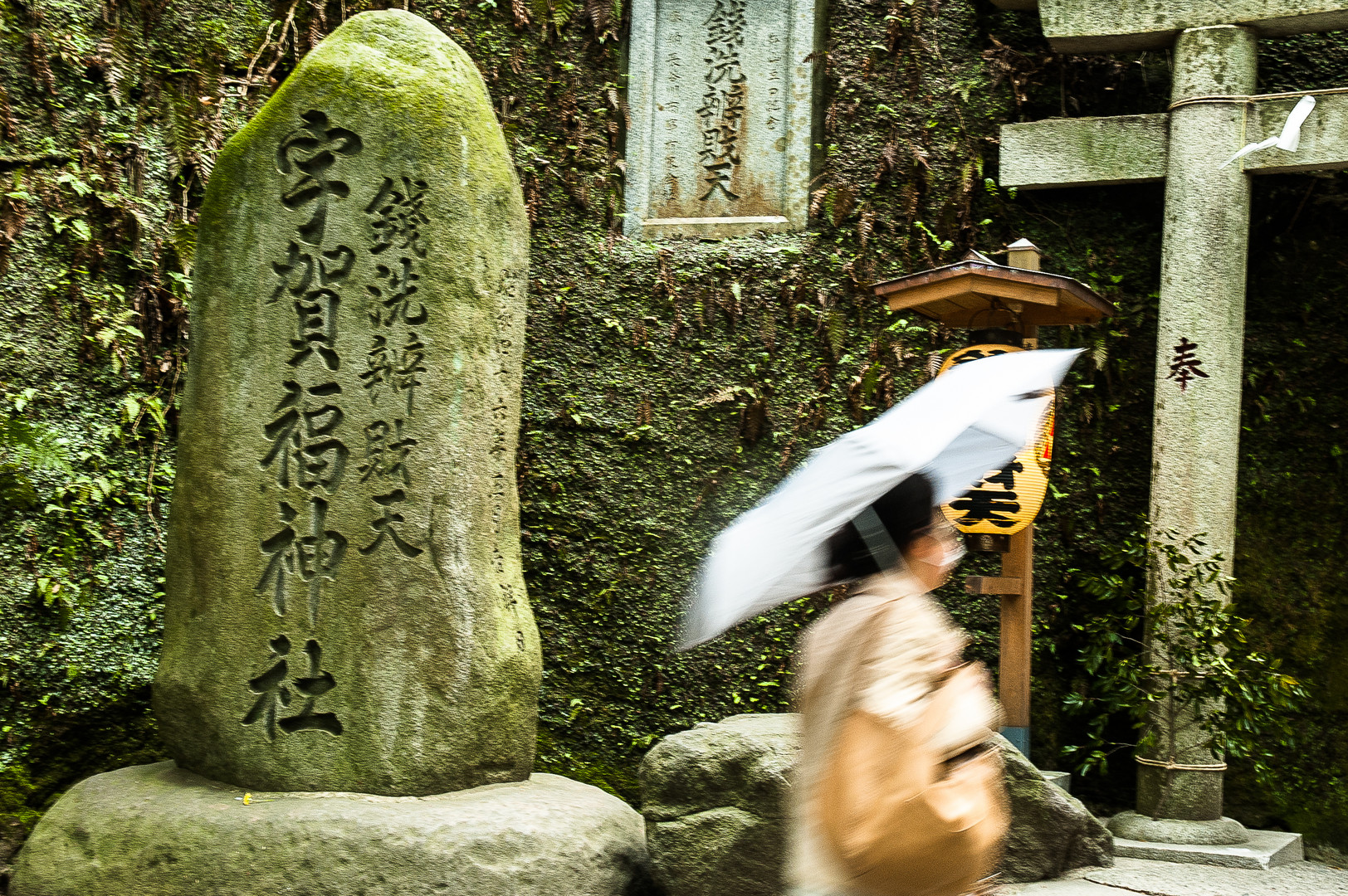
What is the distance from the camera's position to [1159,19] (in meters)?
5.25

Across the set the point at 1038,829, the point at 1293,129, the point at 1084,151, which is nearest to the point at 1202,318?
the point at 1293,129

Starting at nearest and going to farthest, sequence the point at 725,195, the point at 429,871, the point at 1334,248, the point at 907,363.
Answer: the point at 429,871 < the point at 1334,248 < the point at 907,363 < the point at 725,195

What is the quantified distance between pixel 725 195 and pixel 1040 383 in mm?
4947

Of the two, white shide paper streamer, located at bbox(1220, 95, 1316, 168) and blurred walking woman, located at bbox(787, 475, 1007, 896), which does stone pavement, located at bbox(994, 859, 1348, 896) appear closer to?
blurred walking woman, located at bbox(787, 475, 1007, 896)

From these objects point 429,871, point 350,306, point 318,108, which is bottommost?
point 429,871

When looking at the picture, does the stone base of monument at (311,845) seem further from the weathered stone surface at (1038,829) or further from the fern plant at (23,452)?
the fern plant at (23,452)

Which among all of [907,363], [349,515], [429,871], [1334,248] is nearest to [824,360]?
[907,363]

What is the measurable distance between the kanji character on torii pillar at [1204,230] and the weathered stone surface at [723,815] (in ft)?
6.38

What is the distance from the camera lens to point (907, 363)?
6.36 meters

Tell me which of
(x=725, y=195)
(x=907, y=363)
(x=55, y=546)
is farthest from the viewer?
(x=725, y=195)

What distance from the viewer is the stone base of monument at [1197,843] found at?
15.2 feet

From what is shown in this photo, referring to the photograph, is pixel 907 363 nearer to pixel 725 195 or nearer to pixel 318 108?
pixel 725 195

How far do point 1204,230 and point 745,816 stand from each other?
3671mm

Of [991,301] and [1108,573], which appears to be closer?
[991,301]
